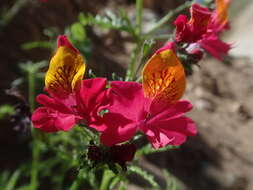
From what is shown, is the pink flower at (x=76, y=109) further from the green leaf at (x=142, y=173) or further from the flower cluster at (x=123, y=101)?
the green leaf at (x=142, y=173)

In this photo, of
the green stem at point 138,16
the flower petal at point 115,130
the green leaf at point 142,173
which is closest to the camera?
the flower petal at point 115,130

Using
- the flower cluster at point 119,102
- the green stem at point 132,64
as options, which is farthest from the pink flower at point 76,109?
the green stem at point 132,64

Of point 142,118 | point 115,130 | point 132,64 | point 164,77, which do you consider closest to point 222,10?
point 132,64

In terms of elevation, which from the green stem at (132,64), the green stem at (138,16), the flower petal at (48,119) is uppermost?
the green stem at (138,16)

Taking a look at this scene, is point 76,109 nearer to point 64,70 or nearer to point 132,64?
point 64,70

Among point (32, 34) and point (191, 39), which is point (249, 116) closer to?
point (32, 34)
